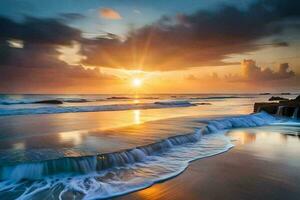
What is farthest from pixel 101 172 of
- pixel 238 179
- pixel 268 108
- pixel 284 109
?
pixel 268 108

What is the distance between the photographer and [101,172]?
5.54 metres

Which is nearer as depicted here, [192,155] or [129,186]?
[129,186]

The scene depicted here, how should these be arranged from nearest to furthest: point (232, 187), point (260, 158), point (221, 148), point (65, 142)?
point (232, 187), point (260, 158), point (65, 142), point (221, 148)

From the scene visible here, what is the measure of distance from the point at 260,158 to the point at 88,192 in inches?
183

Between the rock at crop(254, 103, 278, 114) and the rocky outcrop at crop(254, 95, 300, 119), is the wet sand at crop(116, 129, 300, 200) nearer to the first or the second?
the rocky outcrop at crop(254, 95, 300, 119)

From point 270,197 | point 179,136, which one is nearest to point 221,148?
point 179,136

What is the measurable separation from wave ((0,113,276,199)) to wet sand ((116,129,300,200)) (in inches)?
12.9

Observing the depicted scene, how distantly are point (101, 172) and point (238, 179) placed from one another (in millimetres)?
2870

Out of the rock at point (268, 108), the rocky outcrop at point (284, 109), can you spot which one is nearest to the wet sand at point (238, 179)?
the rocky outcrop at point (284, 109)

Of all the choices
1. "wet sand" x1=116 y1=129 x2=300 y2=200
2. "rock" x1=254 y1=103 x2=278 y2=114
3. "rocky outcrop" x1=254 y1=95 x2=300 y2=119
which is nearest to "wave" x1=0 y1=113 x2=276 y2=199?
"wet sand" x1=116 y1=129 x2=300 y2=200

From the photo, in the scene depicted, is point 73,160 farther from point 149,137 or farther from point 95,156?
point 149,137

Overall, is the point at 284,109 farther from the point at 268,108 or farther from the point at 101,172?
the point at 101,172

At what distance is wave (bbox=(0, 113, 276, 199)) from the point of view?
4535mm

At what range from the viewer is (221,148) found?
26.5 feet
